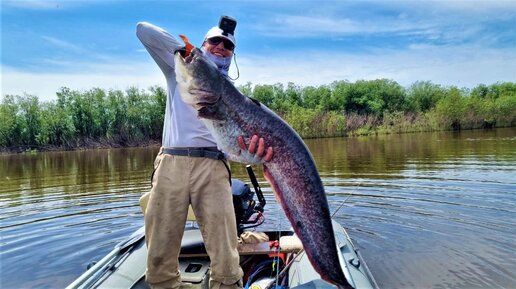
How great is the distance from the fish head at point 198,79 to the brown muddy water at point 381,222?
3322 mm

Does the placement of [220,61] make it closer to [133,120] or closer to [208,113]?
[208,113]

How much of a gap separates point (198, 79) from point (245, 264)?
3.26m

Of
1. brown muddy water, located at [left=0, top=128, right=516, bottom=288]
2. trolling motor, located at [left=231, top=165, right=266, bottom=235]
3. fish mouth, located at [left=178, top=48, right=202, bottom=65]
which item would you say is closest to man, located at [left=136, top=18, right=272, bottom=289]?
fish mouth, located at [left=178, top=48, right=202, bottom=65]

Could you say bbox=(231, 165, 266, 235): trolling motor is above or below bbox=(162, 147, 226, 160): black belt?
below

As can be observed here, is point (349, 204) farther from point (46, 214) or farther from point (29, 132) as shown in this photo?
point (29, 132)

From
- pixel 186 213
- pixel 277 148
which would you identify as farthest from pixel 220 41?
pixel 186 213

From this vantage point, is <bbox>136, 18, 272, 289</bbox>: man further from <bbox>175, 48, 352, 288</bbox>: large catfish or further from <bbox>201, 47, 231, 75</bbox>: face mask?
<bbox>175, 48, 352, 288</bbox>: large catfish

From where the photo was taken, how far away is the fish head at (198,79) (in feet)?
7.69

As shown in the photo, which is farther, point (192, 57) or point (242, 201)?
point (242, 201)

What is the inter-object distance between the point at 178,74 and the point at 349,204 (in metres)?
9.73

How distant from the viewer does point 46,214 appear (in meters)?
11.4

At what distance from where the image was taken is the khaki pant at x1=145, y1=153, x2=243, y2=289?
128 inches

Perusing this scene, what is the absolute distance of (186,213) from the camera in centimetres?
334

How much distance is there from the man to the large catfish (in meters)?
0.86
